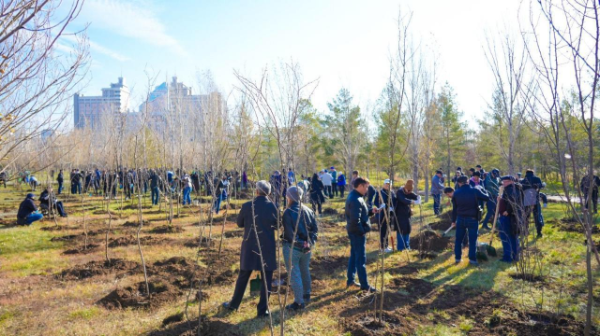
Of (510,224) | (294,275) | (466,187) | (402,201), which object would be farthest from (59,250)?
(510,224)

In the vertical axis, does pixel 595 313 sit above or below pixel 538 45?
below

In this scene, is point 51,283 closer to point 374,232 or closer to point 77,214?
point 374,232

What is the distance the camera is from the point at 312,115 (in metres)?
27.5

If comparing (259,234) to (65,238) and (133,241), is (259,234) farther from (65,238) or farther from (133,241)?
(65,238)

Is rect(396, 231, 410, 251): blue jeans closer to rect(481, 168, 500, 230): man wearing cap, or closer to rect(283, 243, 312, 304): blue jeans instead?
rect(481, 168, 500, 230): man wearing cap

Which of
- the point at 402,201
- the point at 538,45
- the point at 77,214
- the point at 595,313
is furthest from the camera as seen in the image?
the point at 77,214

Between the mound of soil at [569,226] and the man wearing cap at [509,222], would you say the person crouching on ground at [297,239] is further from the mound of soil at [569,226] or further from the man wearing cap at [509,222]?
the mound of soil at [569,226]

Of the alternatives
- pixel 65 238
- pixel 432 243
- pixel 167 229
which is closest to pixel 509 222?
pixel 432 243

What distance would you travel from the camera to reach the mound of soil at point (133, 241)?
9055 mm

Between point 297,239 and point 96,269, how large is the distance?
13.8 ft

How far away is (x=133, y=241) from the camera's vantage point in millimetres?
9320

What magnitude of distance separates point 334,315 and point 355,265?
3.76 ft

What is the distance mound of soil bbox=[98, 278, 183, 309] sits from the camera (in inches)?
201

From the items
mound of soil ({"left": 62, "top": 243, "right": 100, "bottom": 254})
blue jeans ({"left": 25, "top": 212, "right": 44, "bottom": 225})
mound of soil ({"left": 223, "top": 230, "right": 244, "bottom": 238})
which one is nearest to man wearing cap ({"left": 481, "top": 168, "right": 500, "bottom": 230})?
mound of soil ({"left": 223, "top": 230, "right": 244, "bottom": 238})
